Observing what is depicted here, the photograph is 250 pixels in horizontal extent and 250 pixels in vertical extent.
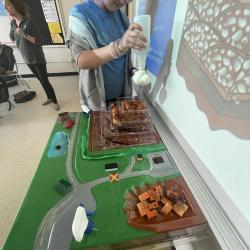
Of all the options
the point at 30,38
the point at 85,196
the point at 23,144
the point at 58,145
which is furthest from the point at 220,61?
the point at 30,38

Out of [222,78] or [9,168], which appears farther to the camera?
[9,168]

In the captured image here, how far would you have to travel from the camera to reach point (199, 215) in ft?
1.67

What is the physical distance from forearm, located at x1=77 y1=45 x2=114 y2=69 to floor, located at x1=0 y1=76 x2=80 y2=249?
118 centimetres

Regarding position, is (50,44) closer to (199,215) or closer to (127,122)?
(127,122)

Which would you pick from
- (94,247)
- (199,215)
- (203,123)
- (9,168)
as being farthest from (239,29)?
(9,168)

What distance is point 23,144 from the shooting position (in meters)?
1.93

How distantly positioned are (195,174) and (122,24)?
2.35 feet

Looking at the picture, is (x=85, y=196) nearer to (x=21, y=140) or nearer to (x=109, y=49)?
(x=109, y=49)

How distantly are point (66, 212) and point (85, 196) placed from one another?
67 mm

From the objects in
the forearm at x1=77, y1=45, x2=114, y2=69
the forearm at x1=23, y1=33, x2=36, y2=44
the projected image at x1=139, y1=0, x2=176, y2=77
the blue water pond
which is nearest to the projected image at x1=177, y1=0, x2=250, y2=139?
the projected image at x1=139, y1=0, x2=176, y2=77

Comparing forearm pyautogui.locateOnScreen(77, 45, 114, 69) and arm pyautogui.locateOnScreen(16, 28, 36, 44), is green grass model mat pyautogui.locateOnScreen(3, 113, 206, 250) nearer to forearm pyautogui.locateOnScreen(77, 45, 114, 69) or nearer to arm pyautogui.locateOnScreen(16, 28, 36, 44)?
forearm pyautogui.locateOnScreen(77, 45, 114, 69)

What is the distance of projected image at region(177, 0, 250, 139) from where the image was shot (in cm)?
37

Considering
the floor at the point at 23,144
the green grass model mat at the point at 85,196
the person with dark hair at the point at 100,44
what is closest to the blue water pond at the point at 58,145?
the green grass model mat at the point at 85,196

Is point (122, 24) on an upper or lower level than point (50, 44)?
upper
